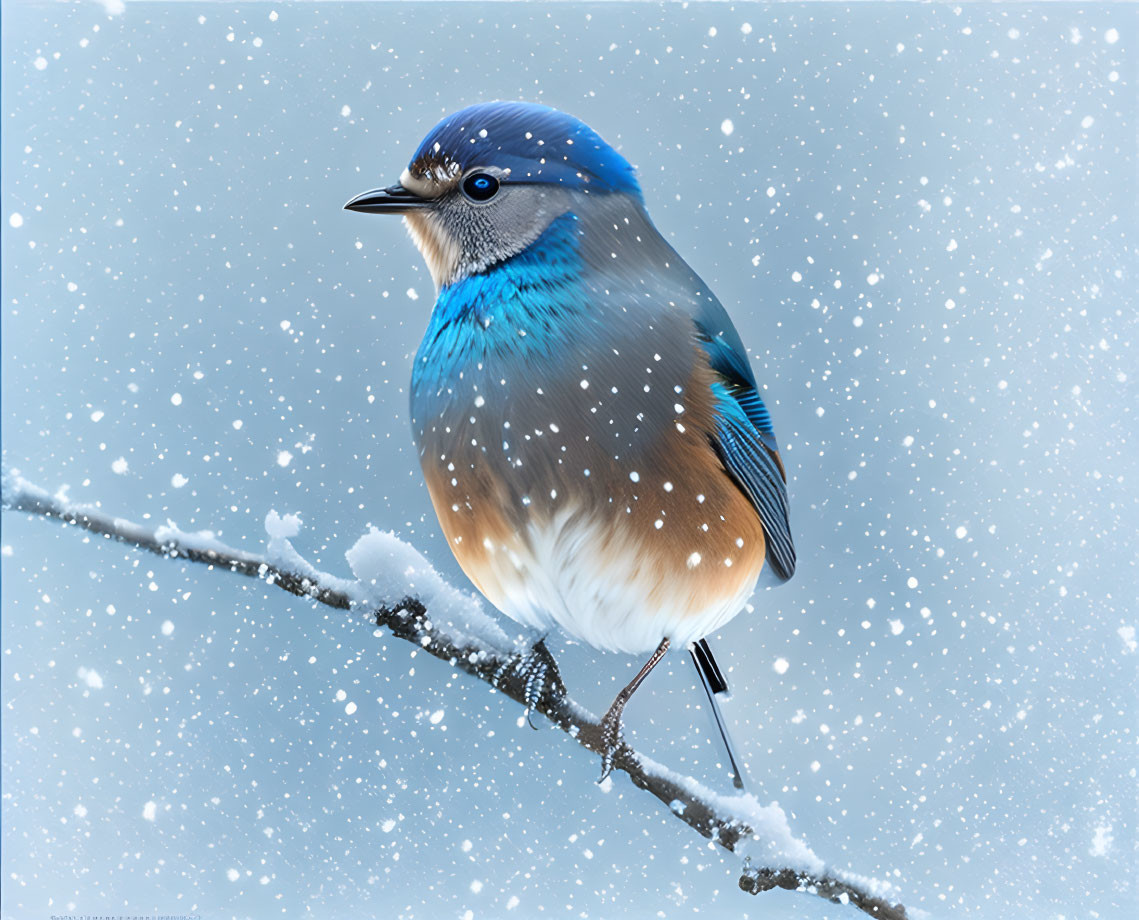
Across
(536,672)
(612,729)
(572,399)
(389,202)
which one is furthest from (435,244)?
(612,729)

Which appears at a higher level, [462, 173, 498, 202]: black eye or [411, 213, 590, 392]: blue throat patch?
[462, 173, 498, 202]: black eye

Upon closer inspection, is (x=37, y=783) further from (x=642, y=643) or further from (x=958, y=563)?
(x=958, y=563)

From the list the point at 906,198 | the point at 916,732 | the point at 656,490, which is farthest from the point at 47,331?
the point at 916,732

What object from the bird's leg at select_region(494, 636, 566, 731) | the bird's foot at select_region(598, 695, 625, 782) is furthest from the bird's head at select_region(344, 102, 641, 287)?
the bird's foot at select_region(598, 695, 625, 782)

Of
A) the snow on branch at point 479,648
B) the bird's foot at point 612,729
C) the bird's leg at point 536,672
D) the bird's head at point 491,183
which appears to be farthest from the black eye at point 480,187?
the bird's foot at point 612,729

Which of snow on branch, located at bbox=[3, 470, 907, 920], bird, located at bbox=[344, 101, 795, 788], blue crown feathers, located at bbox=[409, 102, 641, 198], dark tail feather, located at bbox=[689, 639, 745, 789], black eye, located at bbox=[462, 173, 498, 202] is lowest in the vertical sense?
snow on branch, located at bbox=[3, 470, 907, 920]

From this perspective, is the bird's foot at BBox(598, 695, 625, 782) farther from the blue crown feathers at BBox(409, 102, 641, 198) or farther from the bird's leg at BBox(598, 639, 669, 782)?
the blue crown feathers at BBox(409, 102, 641, 198)
